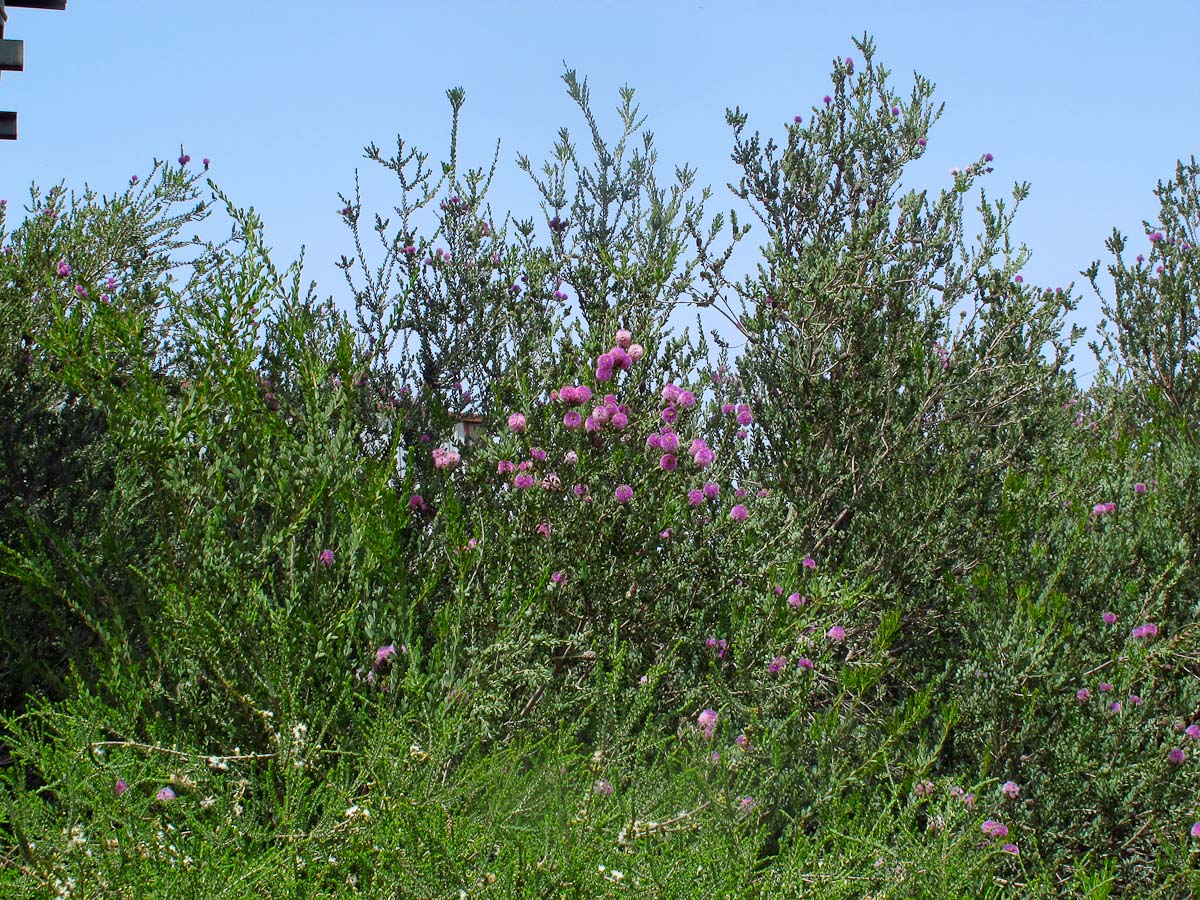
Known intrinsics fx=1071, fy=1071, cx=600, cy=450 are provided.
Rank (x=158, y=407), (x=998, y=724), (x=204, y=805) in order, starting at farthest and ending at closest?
(x=998, y=724)
(x=158, y=407)
(x=204, y=805)

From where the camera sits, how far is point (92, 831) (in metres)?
2.23

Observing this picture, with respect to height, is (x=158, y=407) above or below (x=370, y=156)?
below

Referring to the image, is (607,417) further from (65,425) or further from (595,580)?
(65,425)

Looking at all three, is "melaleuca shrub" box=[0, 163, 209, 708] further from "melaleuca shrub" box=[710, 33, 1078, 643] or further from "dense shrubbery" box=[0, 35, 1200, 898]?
"melaleuca shrub" box=[710, 33, 1078, 643]

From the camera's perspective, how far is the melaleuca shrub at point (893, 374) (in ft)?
14.6

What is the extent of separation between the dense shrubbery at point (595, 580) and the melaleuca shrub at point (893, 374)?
0.02 m

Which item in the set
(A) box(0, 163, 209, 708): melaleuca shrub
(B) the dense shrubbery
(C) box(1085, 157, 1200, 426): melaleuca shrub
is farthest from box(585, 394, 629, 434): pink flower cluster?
(C) box(1085, 157, 1200, 426): melaleuca shrub

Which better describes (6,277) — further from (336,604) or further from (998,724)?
(998,724)

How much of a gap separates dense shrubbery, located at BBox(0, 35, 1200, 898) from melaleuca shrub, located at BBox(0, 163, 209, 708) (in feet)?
0.09

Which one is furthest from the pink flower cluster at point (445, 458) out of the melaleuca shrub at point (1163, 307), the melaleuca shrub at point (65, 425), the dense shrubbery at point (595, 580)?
the melaleuca shrub at point (1163, 307)

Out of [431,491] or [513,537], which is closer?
[513,537]

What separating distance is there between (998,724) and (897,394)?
5.27 feet

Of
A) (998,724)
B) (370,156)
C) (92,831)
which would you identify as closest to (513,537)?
(92,831)

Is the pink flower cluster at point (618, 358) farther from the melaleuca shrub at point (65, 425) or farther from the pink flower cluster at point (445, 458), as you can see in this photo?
the melaleuca shrub at point (65, 425)
